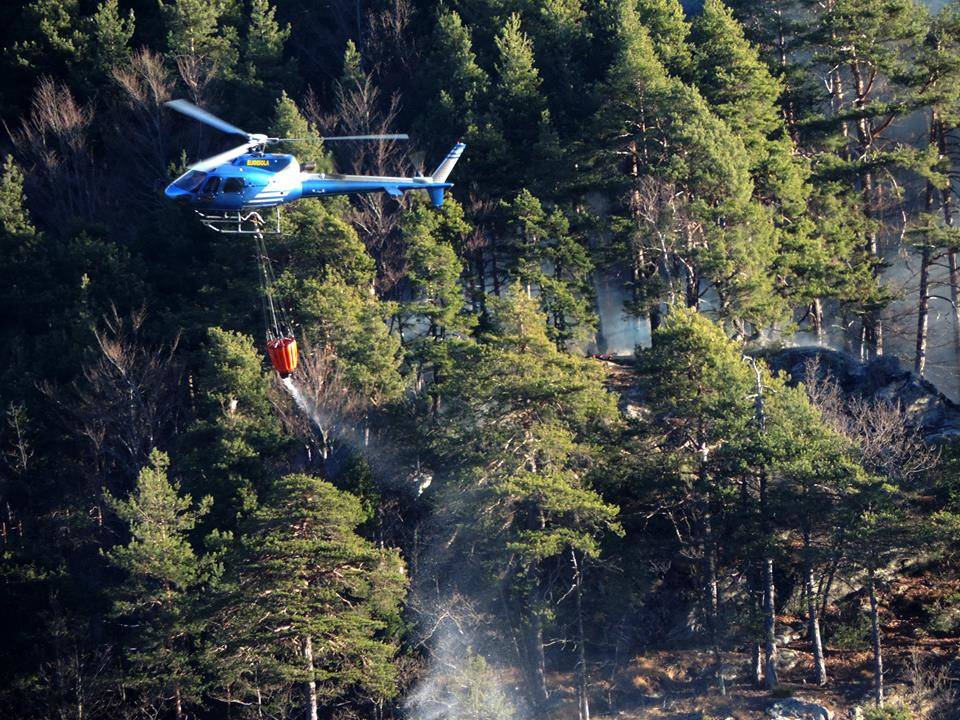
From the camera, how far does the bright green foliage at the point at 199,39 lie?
41344mm

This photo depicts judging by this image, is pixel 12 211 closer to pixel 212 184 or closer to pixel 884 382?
pixel 212 184

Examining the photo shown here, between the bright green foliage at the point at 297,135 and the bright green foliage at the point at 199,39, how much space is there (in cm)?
704

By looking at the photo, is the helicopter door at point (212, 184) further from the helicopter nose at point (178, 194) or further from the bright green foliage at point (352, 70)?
the bright green foliage at point (352, 70)

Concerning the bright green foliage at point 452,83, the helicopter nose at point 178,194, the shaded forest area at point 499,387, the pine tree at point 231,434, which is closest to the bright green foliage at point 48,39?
the shaded forest area at point 499,387

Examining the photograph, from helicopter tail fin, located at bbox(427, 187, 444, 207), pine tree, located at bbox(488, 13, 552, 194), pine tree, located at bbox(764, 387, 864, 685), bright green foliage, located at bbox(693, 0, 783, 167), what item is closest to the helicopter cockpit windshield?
helicopter tail fin, located at bbox(427, 187, 444, 207)

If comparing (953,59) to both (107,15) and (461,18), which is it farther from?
(107,15)

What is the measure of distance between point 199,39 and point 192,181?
17.7 metres

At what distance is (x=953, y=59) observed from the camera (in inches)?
1382

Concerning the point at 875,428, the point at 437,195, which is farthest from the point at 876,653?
the point at 437,195

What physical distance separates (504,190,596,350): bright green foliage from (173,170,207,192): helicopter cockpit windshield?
9.93m

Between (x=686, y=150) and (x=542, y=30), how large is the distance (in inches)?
333

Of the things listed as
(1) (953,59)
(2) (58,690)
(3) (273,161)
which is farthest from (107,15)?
(1) (953,59)

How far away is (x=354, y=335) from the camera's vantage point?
100 ft

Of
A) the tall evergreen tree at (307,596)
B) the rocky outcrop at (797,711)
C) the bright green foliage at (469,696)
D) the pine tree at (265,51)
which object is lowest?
the rocky outcrop at (797,711)
